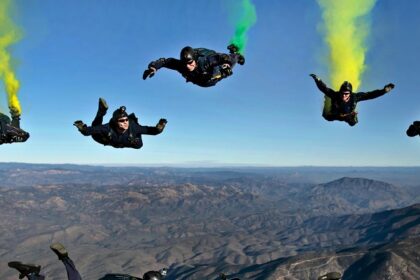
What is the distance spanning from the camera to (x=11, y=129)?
1998 cm

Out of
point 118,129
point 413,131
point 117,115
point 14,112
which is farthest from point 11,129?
point 413,131

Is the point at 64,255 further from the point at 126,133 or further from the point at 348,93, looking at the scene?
the point at 348,93

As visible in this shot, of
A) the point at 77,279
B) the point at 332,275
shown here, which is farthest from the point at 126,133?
the point at 332,275

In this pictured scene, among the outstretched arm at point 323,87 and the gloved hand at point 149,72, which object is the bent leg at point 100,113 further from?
the outstretched arm at point 323,87

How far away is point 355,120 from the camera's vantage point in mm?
22266

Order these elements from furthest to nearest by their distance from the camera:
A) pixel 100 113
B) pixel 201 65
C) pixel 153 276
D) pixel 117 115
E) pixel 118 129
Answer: pixel 201 65, pixel 118 129, pixel 117 115, pixel 100 113, pixel 153 276

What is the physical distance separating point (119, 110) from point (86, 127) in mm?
1557

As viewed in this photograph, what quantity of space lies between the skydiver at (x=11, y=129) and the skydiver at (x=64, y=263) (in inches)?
258

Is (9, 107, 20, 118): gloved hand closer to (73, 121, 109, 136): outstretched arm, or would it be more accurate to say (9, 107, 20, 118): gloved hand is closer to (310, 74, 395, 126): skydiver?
(73, 121, 109, 136): outstretched arm

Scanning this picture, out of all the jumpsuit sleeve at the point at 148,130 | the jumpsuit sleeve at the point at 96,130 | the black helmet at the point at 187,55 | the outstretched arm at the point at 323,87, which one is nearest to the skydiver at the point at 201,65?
the black helmet at the point at 187,55

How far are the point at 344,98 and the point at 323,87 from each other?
1.15 m

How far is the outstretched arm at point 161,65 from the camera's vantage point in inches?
656

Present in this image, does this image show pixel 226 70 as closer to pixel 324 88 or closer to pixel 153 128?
pixel 153 128

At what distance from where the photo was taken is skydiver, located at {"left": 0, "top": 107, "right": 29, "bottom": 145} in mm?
19828
